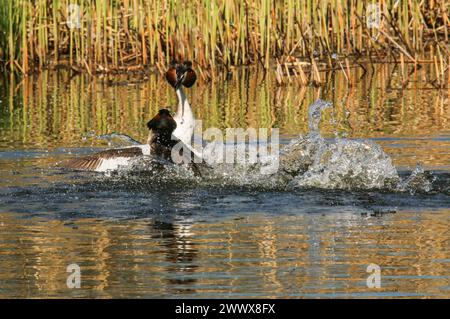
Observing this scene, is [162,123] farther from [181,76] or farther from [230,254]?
[230,254]

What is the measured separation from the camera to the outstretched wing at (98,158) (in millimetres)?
9375

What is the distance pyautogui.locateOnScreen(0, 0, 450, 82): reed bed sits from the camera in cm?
1575

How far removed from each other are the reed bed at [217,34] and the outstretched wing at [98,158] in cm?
602

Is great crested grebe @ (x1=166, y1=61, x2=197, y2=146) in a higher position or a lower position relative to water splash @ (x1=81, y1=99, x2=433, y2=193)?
higher

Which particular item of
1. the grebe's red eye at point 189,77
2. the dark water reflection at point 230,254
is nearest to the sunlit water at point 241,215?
the dark water reflection at point 230,254

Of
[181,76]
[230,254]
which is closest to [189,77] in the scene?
[181,76]

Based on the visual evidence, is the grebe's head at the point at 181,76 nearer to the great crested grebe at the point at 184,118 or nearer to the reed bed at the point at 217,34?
the great crested grebe at the point at 184,118

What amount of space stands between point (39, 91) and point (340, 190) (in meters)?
8.64

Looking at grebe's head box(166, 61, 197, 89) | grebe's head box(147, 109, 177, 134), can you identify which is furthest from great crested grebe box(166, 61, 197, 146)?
grebe's head box(147, 109, 177, 134)

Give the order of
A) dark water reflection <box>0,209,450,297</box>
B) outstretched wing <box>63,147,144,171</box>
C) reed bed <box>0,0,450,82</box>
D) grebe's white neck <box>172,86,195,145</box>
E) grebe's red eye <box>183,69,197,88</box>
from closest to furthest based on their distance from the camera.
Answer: dark water reflection <box>0,209,450,297</box>
outstretched wing <box>63,147,144,171</box>
grebe's white neck <box>172,86,195,145</box>
grebe's red eye <box>183,69,197,88</box>
reed bed <box>0,0,450,82</box>

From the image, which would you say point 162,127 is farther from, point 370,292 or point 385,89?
point 385,89

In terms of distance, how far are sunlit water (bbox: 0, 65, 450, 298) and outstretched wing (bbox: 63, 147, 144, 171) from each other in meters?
0.17

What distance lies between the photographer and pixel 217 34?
1673 centimetres

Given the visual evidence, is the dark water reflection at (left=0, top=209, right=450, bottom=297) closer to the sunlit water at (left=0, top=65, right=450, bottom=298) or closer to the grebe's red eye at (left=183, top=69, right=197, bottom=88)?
the sunlit water at (left=0, top=65, right=450, bottom=298)
